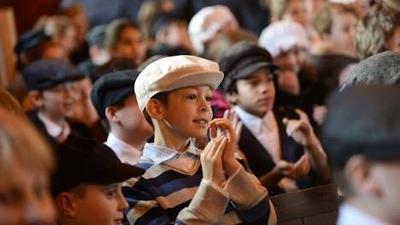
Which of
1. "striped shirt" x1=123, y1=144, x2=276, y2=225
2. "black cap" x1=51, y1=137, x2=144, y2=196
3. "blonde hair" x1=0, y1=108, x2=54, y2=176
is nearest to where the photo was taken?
"blonde hair" x1=0, y1=108, x2=54, y2=176

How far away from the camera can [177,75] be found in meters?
2.88

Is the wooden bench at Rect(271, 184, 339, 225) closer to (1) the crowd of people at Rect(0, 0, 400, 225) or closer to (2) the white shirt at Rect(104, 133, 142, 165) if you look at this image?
(1) the crowd of people at Rect(0, 0, 400, 225)

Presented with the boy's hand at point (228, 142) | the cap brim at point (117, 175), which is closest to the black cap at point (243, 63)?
the boy's hand at point (228, 142)

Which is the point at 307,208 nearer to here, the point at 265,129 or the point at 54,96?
the point at 265,129

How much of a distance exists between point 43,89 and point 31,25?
3408 millimetres

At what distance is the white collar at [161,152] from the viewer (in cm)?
287

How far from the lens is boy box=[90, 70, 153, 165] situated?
3508 mm

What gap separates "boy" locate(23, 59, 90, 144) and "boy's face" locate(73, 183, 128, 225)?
84.2 inches


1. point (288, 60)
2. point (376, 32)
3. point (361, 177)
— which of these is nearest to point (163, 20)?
point (288, 60)

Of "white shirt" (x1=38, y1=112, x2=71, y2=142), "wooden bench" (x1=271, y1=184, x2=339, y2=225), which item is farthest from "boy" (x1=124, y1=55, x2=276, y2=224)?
"white shirt" (x1=38, y1=112, x2=71, y2=142)

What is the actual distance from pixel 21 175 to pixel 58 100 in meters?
2.82

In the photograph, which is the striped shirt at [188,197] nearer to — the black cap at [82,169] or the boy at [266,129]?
the black cap at [82,169]

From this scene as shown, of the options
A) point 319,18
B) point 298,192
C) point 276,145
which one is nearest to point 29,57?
point 319,18

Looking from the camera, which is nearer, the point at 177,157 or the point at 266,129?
the point at 177,157
